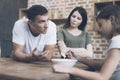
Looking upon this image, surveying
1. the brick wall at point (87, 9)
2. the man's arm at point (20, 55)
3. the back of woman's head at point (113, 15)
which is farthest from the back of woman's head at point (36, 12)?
the brick wall at point (87, 9)

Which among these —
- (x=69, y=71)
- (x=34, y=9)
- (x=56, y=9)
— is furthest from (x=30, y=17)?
(x=56, y=9)

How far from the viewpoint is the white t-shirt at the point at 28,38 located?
91.1 inches

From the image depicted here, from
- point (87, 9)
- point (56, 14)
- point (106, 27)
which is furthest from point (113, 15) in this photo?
point (56, 14)

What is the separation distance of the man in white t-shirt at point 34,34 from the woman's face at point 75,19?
388mm

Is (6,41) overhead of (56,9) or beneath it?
beneath

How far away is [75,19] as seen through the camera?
2.86 m

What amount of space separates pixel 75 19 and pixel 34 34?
2.17 feet

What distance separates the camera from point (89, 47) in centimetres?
287

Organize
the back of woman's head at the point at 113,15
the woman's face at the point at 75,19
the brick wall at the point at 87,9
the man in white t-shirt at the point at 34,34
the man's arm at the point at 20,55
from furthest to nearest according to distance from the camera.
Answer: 1. the brick wall at the point at 87,9
2. the woman's face at the point at 75,19
3. the man in white t-shirt at the point at 34,34
4. the man's arm at the point at 20,55
5. the back of woman's head at the point at 113,15

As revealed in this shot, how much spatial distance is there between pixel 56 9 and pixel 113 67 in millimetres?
3136

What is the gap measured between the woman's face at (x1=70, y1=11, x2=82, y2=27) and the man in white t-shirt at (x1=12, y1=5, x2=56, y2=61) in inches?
15.3

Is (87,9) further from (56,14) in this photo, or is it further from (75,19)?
(75,19)

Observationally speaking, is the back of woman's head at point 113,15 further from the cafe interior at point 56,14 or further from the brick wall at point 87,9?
the brick wall at point 87,9

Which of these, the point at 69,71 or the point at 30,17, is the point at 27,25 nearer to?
the point at 30,17
